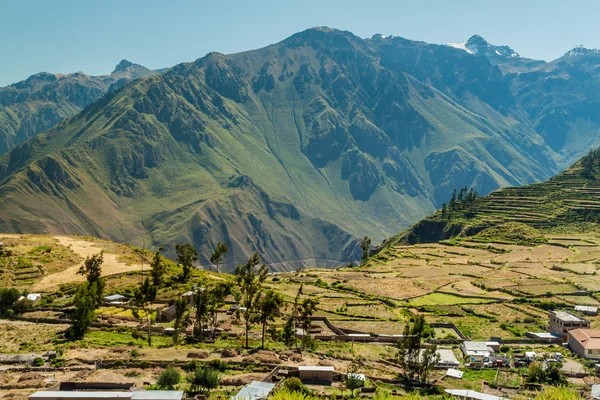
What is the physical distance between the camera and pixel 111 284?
334 feet

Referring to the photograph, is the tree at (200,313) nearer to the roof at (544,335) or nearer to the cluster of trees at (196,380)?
the cluster of trees at (196,380)

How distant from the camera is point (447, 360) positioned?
72000 mm

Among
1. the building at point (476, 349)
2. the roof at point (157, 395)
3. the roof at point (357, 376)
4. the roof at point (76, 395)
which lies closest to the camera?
the roof at point (76, 395)

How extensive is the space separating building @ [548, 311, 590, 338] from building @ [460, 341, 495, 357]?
48.7 ft

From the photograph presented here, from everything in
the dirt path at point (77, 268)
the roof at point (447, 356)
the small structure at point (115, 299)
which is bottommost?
the roof at point (447, 356)

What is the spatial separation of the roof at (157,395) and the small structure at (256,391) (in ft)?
15.2

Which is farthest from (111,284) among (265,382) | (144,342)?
(265,382)

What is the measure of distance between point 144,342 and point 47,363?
13.4 metres

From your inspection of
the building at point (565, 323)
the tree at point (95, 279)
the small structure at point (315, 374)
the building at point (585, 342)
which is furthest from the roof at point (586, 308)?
the tree at point (95, 279)

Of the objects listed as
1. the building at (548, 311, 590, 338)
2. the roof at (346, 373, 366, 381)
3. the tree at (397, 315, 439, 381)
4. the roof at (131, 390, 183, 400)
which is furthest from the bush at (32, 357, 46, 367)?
the building at (548, 311, 590, 338)

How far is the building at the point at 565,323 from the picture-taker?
8588cm

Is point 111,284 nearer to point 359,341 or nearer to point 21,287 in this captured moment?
point 21,287

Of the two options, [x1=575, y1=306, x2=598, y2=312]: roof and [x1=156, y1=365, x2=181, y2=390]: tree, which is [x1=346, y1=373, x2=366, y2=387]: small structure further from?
[x1=575, y1=306, x2=598, y2=312]: roof

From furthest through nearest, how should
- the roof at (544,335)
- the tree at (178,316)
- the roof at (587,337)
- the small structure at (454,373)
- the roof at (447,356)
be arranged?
1. the roof at (544,335)
2. the roof at (587,337)
3. the tree at (178,316)
4. the roof at (447,356)
5. the small structure at (454,373)
